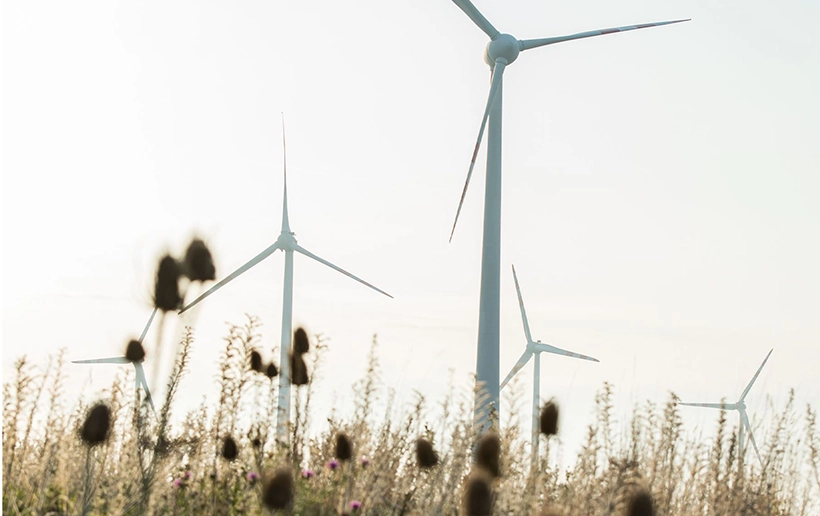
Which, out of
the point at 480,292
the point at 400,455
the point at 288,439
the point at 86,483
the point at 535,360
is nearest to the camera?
the point at 86,483

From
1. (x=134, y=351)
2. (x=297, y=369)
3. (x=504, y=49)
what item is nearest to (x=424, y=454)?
(x=297, y=369)

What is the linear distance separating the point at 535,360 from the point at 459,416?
21.0m

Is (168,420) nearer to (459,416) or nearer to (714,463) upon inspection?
(459,416)

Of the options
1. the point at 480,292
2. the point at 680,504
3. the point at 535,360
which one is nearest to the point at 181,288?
the point at 680,504

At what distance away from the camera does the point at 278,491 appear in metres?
5.61

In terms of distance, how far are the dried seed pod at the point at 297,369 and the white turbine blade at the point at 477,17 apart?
21.0 m

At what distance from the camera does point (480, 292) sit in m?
21.5

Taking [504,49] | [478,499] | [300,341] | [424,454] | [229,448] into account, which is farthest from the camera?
[504,49]

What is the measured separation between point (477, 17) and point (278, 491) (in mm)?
24407

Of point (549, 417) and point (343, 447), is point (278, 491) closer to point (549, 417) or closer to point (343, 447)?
point (343, 447)

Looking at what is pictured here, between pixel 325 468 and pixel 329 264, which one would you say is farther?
pixel 329 264

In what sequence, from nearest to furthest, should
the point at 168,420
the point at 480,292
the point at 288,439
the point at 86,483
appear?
the point at 86,483 → the point at 168,420 → the point at 288,439 → the point at 480,292

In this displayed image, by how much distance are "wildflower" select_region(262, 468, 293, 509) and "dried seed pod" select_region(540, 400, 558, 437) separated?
2925 mm

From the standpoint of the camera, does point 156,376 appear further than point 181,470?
No
